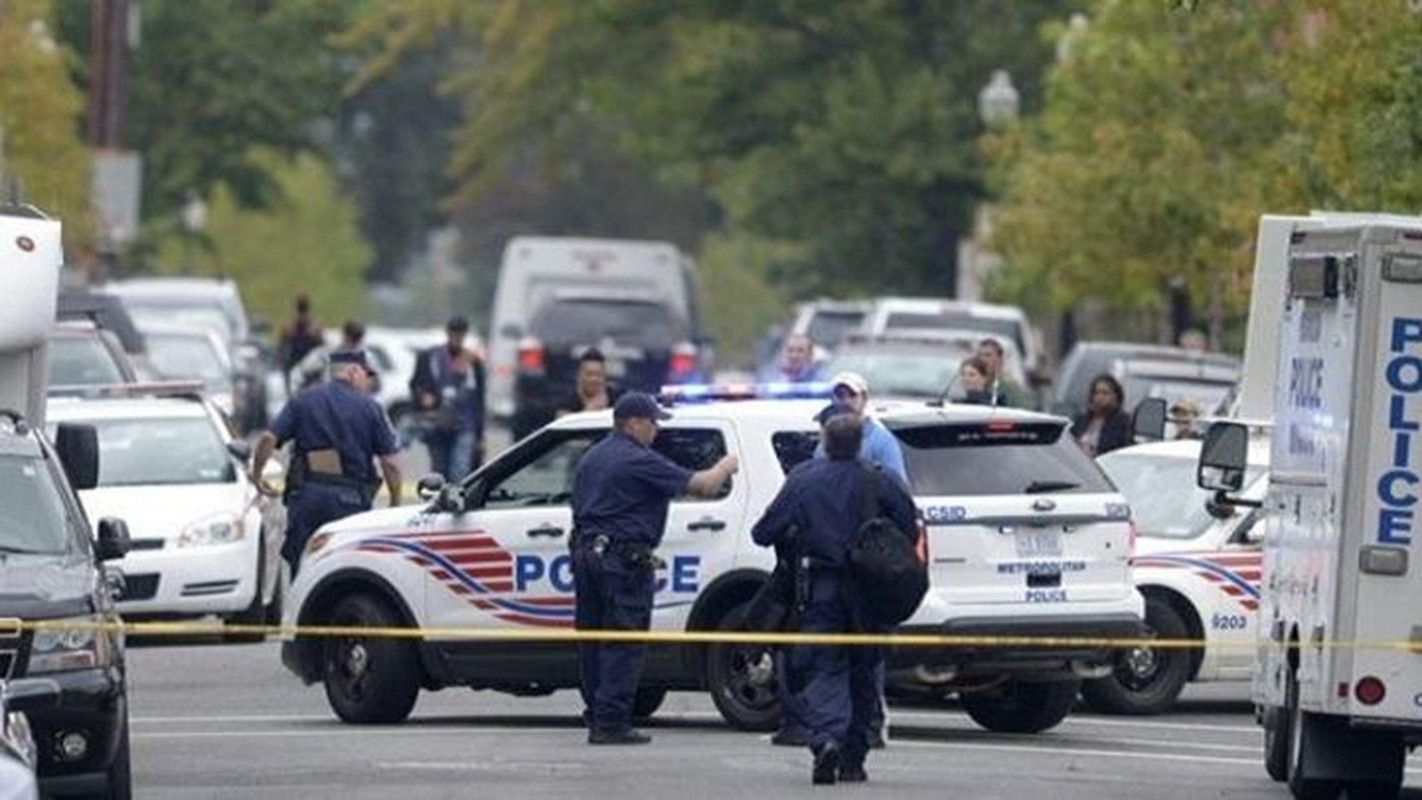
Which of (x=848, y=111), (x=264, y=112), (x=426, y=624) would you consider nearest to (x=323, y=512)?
(x=426, y=624)

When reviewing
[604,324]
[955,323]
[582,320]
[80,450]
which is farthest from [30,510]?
[604,324]

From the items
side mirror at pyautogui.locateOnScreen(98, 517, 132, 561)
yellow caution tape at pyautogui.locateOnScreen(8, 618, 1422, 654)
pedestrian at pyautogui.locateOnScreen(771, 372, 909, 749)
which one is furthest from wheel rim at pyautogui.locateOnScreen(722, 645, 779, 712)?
side mirror at pyautogui.locateOnScreen(98, 517, 132, 561)

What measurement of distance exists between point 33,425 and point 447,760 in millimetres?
2344

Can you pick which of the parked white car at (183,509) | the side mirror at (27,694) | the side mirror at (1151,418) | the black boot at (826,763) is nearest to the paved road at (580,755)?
the black boot at (826,763)

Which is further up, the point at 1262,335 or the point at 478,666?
the point at 1262,335

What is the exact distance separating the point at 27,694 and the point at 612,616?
598 cm

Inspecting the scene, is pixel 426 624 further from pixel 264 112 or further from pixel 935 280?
pixel 264 112

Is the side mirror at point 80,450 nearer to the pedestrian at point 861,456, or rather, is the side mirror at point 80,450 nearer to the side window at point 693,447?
the side window at point 693,447

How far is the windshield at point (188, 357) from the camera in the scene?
4238 centimetres

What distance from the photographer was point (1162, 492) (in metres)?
23.6

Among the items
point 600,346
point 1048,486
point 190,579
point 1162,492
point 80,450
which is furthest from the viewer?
point 600,346

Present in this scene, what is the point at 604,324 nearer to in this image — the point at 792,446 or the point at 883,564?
the point at 792,446

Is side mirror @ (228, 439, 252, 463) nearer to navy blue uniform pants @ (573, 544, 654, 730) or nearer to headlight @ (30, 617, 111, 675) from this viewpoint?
navy blue uniform pants @ (573, 544, 654, 730)

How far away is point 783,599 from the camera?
18.6 m
